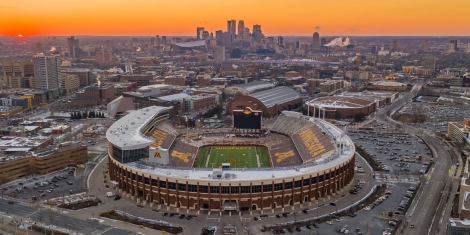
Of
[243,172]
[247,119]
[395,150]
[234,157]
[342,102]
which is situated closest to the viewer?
[243,172]

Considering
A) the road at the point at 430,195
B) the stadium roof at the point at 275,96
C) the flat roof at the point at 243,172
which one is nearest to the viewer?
Answer: the road at the point at 430,195

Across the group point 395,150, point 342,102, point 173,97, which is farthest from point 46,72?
point 395,150

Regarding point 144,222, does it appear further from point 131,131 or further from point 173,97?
point 173,97

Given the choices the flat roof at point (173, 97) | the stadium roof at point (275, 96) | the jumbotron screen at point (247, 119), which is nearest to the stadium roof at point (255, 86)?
the stadium roof at point (275, 96)

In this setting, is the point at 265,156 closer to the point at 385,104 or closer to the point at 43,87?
the point at 385,104

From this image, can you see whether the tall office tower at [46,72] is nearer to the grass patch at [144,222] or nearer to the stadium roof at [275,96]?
the stadium roof at [275,96]

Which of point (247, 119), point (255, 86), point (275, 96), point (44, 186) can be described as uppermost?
point (255, 86)
